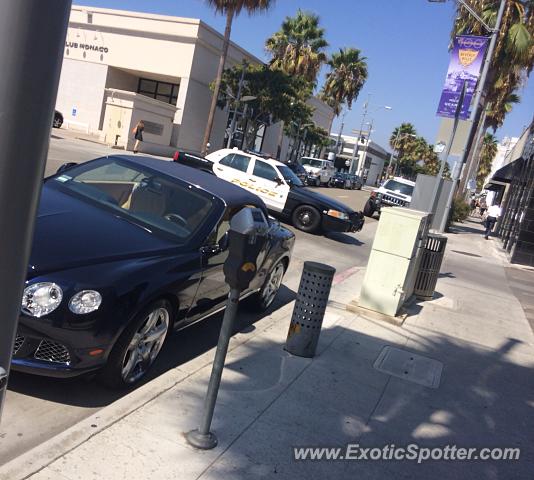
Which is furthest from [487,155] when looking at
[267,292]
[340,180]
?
[267,292]

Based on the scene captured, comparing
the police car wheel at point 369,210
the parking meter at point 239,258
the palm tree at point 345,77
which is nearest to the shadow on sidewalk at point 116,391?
the parking meter at point 239,258

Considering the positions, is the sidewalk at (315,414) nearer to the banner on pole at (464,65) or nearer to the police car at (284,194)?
the police car at (284,194)

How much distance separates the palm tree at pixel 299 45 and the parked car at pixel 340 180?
7.62m

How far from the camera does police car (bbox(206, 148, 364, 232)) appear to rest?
44.7 ft

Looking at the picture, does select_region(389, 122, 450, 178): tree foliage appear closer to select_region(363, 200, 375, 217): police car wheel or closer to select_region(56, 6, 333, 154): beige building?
select_region(56, 6, 333, 154): beige building

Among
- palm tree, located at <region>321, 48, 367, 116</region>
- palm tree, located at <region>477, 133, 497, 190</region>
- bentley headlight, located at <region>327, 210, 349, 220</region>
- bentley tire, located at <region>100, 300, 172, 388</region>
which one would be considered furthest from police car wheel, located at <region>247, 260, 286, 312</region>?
palm tree, located at <region>477, 133, 497, 190</region>

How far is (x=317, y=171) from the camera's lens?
38688 mm

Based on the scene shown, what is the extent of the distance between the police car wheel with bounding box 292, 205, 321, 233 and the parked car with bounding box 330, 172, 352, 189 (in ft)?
96.9

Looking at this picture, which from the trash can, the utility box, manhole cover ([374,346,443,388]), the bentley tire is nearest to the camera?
the bentley tire

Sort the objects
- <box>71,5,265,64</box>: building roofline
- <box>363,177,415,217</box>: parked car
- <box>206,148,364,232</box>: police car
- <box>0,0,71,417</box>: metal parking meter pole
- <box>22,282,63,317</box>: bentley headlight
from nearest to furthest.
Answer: <box>0,0,71,417</box>: metal parking meter pole → <box>22,282,63,317</box>: bentley headlight → <box>206,148,364,232</box>: police car → <box>363,177,415,217</box>: parked car → <box>71,5,265,64</box>: building roofline

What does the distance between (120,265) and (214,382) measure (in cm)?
112

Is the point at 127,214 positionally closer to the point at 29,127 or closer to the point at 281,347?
the point at 281,347

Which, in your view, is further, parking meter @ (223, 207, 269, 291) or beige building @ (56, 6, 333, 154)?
beige building @ (56, 6, 333, 154)

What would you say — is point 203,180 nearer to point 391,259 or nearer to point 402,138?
point 391,259
